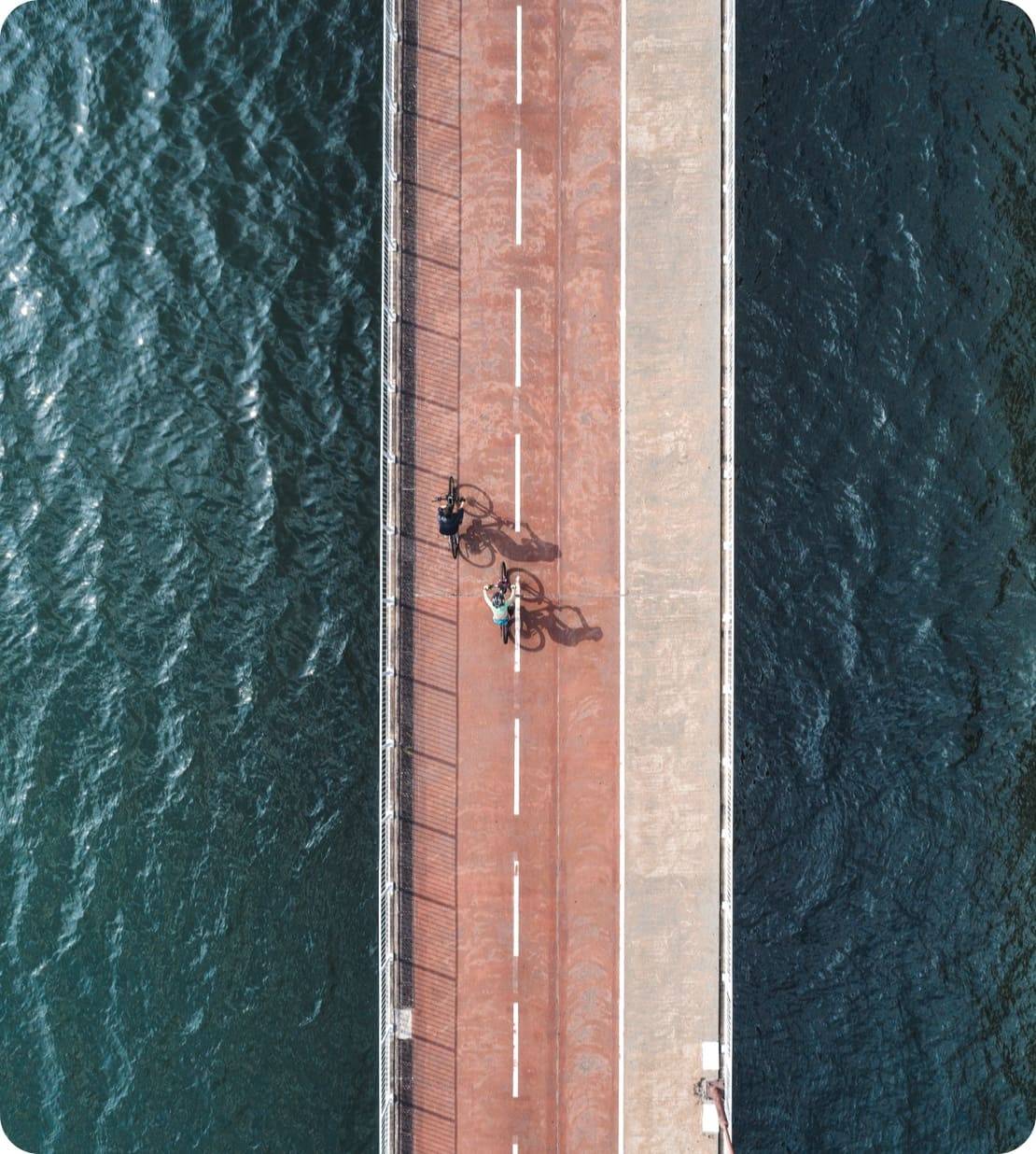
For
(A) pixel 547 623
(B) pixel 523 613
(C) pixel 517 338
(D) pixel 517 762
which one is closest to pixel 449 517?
(B) pixel 523 613

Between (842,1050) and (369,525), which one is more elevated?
(369,525)

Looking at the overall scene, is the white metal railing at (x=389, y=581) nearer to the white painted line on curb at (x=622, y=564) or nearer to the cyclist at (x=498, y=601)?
the cyclist at (x=498, y=601)

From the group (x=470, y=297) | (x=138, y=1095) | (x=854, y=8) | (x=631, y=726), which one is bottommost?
(x=138, y=1095)

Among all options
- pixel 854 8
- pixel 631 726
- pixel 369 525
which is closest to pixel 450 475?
pixel 369 525

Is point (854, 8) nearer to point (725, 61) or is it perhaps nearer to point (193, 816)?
point (725, 61)

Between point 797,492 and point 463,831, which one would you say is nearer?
point 463,831
